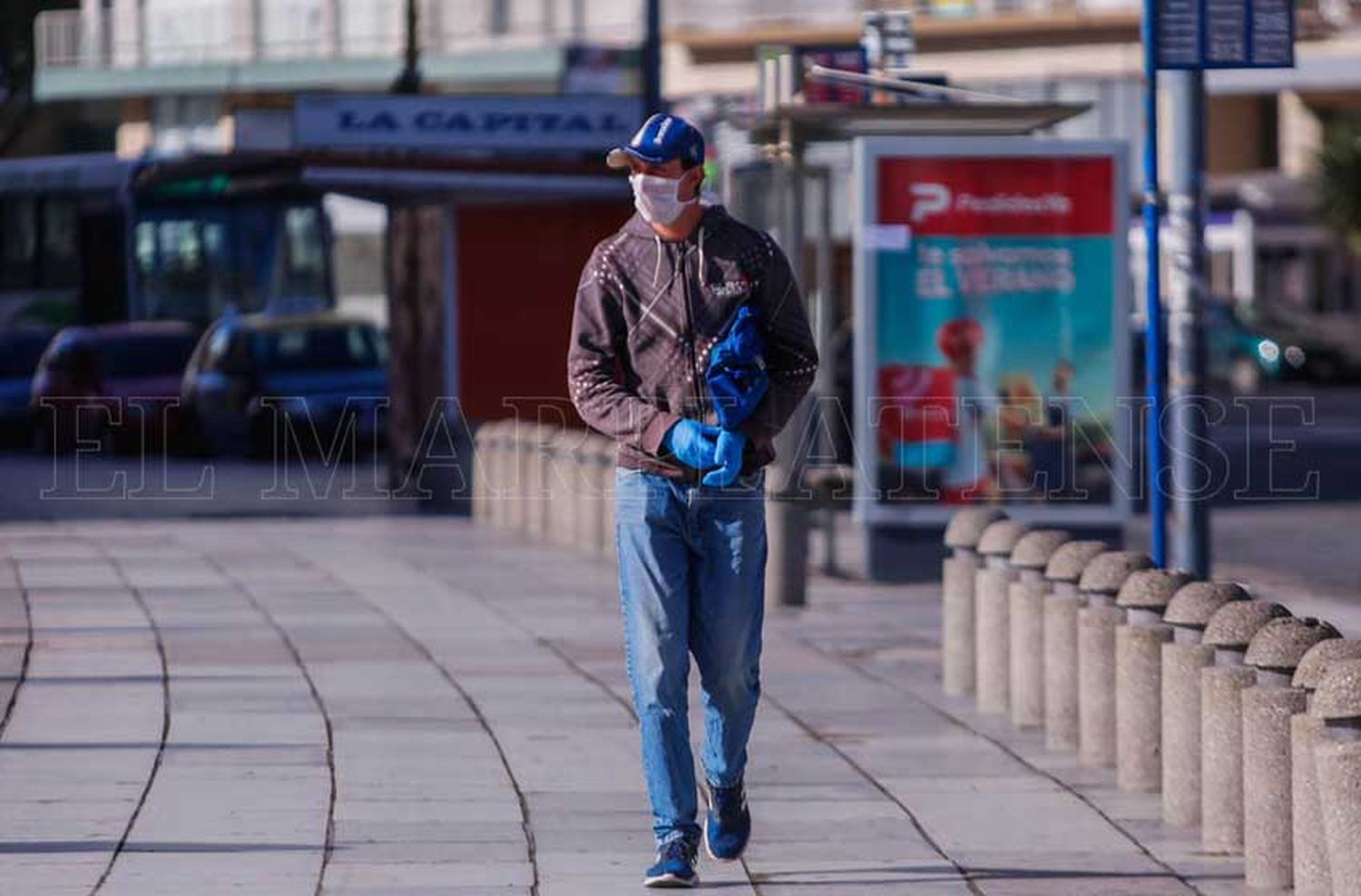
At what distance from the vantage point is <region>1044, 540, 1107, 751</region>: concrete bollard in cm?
1038

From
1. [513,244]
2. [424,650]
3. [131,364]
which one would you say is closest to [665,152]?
[424,650]

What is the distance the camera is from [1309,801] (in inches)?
293

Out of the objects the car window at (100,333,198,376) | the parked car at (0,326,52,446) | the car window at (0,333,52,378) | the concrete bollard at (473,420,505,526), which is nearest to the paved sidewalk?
the concrete bollard at (473,420,505,526)

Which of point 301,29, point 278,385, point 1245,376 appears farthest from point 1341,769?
point 301,29

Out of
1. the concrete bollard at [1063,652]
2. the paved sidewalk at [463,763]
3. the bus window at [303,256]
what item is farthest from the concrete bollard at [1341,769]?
the bus window at [303,256]

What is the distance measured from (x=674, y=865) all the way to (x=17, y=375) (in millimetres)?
30519

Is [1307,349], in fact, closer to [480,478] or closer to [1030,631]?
[480,478]

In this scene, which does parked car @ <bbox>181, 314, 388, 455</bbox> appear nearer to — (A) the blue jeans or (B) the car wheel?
(B) the car wheel

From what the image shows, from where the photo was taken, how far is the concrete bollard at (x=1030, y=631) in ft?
35.9

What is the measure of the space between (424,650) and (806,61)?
5103 millimetres

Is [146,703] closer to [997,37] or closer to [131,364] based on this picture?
[131,364]

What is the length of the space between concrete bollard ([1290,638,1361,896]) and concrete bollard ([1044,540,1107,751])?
8.79 feet

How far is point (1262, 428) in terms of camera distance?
37.3m

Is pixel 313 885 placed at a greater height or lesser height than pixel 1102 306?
lesser
